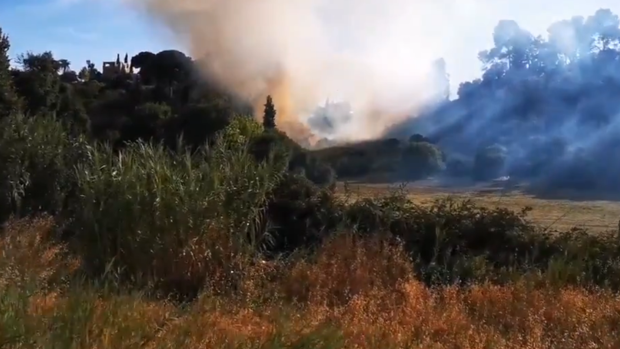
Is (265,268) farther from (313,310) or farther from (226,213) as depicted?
(313,310)

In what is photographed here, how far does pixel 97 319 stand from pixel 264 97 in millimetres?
20795

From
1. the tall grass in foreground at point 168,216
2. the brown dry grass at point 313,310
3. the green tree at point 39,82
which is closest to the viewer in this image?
the brown dry grass at point 313,310

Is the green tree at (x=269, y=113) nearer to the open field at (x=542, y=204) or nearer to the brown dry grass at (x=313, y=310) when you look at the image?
the open field at (x=542, y=204)

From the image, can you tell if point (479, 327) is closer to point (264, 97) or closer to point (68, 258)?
point (68, 258)

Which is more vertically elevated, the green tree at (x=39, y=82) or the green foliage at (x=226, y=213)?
the green tree at (x=39, y=82)

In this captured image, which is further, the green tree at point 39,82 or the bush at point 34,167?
the green tree at point 39,82

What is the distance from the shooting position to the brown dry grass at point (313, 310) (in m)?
3.84

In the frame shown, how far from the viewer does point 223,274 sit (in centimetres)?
631

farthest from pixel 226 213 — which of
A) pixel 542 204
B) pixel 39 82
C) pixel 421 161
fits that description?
pixel 39 82

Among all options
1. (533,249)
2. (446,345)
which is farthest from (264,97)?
(446,345)

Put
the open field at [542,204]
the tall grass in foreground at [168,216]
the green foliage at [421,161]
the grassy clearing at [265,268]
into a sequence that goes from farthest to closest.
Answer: the green foliage at [421,161] < the open field at [542,204] < the tall grass in foreground at [168,216] < the grassy clearing at [265,268]

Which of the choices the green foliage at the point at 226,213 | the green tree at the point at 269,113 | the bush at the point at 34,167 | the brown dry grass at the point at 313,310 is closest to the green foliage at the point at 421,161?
the green foliage at the point at 226,213

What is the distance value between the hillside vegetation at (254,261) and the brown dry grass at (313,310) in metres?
0.02

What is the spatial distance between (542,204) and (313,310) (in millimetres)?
6304
